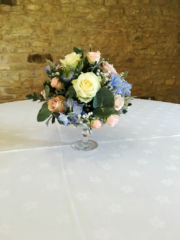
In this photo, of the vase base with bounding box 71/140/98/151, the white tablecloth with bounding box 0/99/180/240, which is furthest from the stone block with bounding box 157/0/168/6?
the vase base with bounding box 71/140/98/151

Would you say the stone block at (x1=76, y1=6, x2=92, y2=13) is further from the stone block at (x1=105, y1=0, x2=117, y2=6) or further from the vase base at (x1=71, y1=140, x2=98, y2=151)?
the vase base at (x1=71, y1=140, x2=98, y2=151)

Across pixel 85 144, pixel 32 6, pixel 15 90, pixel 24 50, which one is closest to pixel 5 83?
pixel 15 90

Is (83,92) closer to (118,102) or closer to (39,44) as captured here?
(118,102)

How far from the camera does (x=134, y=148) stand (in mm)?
1129

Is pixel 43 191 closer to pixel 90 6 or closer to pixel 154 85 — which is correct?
pixel 90 6

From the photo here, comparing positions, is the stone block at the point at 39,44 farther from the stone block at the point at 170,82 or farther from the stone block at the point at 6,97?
the stone block at the point at 170,82

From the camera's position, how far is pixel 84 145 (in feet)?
3.75

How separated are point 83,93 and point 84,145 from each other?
1.18ft

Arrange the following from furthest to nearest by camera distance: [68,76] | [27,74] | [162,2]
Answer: [162,2] < [27,74] < [68,76]

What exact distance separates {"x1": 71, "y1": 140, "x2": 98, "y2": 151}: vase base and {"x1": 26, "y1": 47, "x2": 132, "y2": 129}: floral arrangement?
0.58ft

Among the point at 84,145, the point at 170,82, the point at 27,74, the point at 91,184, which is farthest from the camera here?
the point at 170,82

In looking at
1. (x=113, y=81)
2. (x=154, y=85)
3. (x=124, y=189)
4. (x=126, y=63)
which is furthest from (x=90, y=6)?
(x=124, y=189)

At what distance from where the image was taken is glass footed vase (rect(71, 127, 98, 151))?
1114 mm

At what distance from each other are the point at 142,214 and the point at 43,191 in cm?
35
